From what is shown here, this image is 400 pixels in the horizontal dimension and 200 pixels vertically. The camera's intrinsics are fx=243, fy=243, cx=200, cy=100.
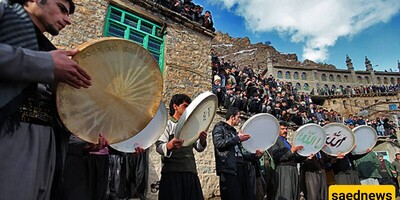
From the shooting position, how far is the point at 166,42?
7.75 m

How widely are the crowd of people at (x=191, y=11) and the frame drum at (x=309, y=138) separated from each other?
5757mm

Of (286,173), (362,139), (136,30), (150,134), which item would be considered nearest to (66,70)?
(150,134)

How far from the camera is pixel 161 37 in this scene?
307 inches

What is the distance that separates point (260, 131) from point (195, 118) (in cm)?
168

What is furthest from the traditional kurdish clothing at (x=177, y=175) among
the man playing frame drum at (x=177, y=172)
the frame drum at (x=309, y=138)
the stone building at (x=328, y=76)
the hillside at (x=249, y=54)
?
the hillside at (x=249, y=54)

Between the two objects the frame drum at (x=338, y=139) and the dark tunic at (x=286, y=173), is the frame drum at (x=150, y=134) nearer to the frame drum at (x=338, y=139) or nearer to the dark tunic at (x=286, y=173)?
the dark tunic at (x=286, y=173)

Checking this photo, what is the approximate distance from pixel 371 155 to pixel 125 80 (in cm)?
719

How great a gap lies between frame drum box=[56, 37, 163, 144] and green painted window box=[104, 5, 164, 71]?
5.75 metres

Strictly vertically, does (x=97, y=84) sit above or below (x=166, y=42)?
below

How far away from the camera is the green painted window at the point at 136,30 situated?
23.0 feet

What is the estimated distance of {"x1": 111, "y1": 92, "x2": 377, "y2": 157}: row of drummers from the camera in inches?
96.9

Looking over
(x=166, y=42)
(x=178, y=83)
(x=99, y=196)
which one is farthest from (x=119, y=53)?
(x=166, y=42)

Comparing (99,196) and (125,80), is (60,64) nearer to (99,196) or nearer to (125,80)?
(125,80)

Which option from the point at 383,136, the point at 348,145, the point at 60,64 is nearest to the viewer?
the point at 60,64
